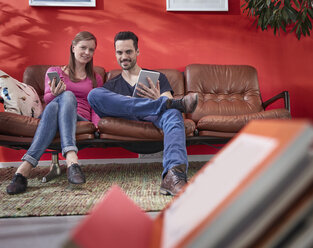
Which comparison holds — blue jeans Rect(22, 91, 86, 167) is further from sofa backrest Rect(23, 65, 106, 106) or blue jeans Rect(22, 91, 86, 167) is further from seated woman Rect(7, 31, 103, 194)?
sofa backrest Rect(23, 65, 106, 106)

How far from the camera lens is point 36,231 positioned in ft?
3.13

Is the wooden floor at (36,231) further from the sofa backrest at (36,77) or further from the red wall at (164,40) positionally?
the red wall at (164,40)

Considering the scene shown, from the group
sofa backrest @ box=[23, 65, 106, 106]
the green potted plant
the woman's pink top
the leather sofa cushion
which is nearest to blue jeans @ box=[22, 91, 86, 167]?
the woman's pink top

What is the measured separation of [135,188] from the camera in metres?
1.71

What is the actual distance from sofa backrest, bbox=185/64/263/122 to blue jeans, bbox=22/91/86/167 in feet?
4.28

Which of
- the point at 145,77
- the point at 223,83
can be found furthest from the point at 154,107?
the point at 223,83

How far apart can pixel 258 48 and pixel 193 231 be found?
3.14 metres

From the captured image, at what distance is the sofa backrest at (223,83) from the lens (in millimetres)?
2729

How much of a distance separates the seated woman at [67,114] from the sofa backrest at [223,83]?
982 millimetres

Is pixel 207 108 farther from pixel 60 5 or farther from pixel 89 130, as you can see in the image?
pixel 60 5

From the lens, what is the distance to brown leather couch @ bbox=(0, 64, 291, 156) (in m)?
1.99

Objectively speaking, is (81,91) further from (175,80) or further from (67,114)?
(175,80)

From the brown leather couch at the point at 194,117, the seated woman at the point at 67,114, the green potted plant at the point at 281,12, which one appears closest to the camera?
the seated woman at the point at 67,114

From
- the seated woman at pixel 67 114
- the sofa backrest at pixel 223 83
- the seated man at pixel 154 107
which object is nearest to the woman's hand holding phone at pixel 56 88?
the seated woman at pixel 67 114
